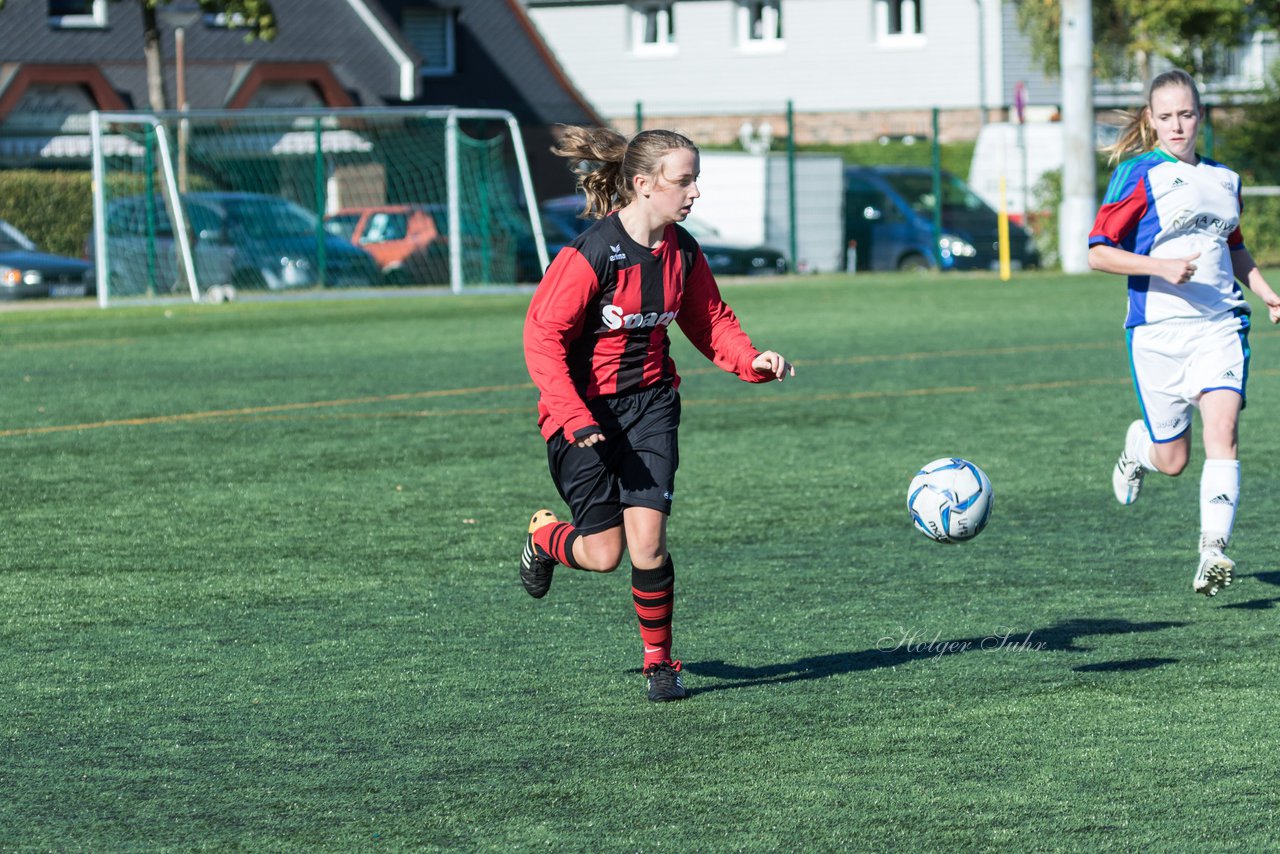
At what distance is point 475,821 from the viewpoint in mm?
4344

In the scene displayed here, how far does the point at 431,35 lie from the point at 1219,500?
4272 centimetres

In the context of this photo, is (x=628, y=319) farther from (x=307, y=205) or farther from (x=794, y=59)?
(x=794, y=59)

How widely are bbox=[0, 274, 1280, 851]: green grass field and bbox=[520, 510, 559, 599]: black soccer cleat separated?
0.19m

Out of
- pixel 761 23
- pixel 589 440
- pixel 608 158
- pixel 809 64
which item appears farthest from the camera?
pixel 761 23

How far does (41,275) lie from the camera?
25000mm

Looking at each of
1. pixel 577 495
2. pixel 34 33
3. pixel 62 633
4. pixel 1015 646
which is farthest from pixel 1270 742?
pixel 34 33

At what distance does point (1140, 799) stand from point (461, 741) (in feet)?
5.68

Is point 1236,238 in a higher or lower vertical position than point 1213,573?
higher

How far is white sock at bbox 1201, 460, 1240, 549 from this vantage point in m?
6.75

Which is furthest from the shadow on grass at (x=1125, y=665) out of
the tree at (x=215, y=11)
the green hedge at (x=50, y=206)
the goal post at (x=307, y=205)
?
the green hedge at (x=50, y=206)

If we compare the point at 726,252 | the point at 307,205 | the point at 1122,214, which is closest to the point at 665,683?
the point at 1122,214

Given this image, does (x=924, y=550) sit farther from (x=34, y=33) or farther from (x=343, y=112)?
(x=34, y=33)

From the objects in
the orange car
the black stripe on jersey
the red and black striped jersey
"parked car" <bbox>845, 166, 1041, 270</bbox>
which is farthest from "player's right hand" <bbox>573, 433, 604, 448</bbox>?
"parked car" <bbox>845, 166, 1041, 270</bbox>

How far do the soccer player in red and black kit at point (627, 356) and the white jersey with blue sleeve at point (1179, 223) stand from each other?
6.65ft
